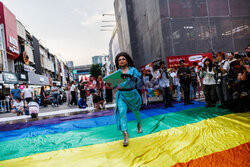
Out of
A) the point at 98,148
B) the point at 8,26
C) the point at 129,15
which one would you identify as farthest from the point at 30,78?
the point at 98,148

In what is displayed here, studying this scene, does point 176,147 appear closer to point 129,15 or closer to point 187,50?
point 187,50

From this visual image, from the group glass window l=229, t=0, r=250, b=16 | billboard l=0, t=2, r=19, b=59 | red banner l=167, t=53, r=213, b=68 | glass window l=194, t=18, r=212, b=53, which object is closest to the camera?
red banner l=167, t=53, r=213, b=68

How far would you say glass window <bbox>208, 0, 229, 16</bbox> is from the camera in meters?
15.0

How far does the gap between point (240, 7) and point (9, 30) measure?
28.6 meters

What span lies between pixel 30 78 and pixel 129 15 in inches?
859

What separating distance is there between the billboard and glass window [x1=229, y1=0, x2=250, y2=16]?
27007mm

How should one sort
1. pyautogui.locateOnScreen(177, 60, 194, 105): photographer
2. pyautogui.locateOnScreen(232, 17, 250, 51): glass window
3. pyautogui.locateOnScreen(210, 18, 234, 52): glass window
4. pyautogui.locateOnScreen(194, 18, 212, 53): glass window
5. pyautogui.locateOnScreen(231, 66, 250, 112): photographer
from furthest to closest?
pyautogui.locateOnScreen(232, 17, 250, 51): glass window < pyautogui.locateOnScreen(210, 18, 234, 52): glass window < pyautogui.locateOnScreen(194, 18, 212, 53): glass window < pyautogui.locateOnScreen(177, 60, 194, 105): photographer < pyautogui.locateOnScreen(231, 66, 250, 112): photographer

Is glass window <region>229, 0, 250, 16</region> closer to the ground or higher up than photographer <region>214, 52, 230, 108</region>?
higher up

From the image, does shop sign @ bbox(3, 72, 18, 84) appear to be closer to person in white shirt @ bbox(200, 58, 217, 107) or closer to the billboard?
the billboard

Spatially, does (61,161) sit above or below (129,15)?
below

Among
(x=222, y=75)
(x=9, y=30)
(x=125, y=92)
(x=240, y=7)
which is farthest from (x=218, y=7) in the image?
(x=9, y=30)

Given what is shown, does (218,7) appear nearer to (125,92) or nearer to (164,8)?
(164,8)

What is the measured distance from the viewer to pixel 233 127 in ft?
11.2

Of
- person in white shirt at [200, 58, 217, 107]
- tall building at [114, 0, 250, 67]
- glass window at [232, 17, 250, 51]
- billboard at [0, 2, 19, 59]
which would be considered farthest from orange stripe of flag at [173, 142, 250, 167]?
billboard at [0, 2, 19, 59]
